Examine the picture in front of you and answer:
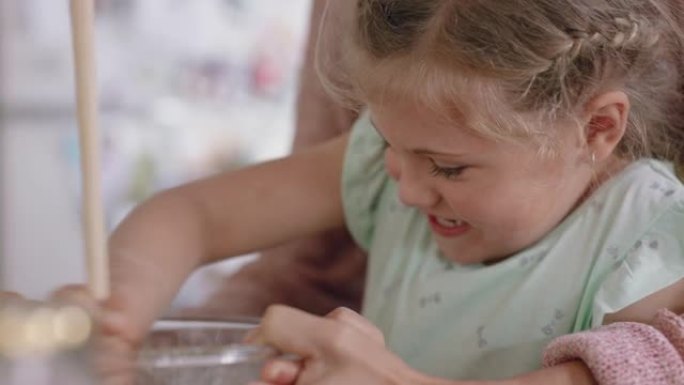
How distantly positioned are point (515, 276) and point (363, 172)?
147 mm

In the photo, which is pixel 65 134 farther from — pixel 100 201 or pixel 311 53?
pixel 100 201

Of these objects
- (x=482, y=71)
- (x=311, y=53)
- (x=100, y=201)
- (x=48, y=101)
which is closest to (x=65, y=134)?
(x=48, y=101)

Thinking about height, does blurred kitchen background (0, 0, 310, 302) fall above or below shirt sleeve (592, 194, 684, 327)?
below

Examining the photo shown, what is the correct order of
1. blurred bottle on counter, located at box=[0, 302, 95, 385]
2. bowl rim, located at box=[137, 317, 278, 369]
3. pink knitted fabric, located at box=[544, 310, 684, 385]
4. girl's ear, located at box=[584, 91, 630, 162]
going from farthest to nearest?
girl's ear, located at box=[584, 91, 630, 162]
pink knitted fabric, located at box=[544, 310, 684, 385]
bowl rim, located at box=[137, 317, 278, 369]
blurred bottle on counter, located at box=[0, 302, 95, 385]

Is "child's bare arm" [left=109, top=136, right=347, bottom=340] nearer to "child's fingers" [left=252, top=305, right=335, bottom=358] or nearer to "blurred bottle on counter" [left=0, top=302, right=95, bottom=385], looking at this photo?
"child's fingers" [left=252, top=305, right=335, bottom=358]

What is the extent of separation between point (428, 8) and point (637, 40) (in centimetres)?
12

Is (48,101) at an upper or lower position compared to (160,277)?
lower

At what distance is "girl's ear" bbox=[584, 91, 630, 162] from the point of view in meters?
0.63

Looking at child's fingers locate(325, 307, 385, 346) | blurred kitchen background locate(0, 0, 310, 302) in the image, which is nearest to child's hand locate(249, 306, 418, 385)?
child's fingers locate(325, 307, 385, 346)

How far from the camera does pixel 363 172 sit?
79cm

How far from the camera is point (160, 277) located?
0.68 m

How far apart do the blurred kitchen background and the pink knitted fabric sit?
1529 mm

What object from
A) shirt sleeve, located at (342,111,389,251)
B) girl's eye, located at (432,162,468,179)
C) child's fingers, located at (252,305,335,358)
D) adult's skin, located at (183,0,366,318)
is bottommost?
Result: adult's skin, located at (183,0,366,318)

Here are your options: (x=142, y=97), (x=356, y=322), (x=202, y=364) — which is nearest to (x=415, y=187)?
→ (x=356, y=322)
